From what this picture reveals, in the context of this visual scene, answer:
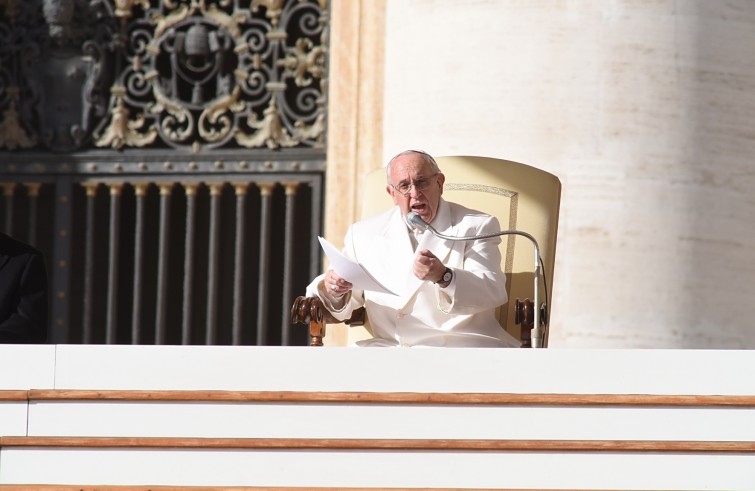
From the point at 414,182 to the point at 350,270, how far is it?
52 centimetres

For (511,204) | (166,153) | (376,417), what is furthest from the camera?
(166,153)

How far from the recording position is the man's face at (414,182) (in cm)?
472

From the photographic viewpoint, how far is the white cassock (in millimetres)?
4676

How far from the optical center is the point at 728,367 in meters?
3.62

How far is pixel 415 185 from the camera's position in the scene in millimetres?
4730

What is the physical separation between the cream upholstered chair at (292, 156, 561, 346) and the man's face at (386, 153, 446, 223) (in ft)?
1.52

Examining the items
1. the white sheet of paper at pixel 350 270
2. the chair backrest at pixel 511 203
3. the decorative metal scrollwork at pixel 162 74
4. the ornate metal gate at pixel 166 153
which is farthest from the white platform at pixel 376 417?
the decorative metal scrollwork at pixel 162 74

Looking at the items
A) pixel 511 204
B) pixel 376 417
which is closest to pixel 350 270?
pixel 376 417

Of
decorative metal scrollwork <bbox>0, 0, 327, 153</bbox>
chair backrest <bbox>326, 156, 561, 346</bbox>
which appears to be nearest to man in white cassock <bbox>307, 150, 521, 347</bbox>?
chair backrest <bbox>326, 156, 561, 346</bbox>

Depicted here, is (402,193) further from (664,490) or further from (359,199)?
(359,199)

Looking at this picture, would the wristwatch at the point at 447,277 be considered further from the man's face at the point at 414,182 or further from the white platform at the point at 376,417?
the white platform at the point at 376,417

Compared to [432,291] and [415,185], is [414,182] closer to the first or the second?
[415,185]

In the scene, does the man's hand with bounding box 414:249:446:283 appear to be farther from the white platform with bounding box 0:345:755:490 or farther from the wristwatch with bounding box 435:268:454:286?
the white platform with bounding box 0:345:755:490

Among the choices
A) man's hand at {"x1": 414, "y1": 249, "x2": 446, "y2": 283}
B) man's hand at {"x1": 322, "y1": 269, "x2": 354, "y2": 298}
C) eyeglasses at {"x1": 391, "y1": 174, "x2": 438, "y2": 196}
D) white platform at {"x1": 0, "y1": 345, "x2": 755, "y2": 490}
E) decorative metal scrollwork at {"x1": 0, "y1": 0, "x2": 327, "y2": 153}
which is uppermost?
decorative metal scrollwork at {"x1": 0, "y1": 0, "x2": 327, "y2": 153}
